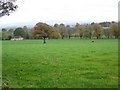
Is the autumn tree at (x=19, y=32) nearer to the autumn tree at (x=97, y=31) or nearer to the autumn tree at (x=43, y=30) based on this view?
the autumn tree at (x=97, y=31)

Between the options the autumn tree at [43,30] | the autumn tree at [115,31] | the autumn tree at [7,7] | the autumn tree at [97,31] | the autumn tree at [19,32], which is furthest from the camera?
the autumn tree at [19,32]

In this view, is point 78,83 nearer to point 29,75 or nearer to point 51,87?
point 51,87

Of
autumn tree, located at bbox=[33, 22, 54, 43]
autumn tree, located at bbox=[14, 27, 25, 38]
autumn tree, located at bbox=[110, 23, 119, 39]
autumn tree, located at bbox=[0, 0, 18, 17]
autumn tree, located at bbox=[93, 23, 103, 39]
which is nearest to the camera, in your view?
autumn tree, located at bbox=[0, 0, 18, 17]

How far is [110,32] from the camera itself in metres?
176

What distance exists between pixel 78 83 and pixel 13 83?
3.34 metres

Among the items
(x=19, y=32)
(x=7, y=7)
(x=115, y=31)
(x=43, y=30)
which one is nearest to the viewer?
(x=7, y=7)

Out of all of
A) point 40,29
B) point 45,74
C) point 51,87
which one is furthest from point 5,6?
point 40,29

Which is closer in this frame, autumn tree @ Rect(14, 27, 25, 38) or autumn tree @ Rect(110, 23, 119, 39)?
autumn tree @ Rect(110, 23, 119, 39)

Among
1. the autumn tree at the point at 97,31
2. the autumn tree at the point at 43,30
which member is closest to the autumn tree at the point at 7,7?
the autumn tree at the point at 43,30

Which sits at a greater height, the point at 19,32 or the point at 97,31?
the point at 97,31

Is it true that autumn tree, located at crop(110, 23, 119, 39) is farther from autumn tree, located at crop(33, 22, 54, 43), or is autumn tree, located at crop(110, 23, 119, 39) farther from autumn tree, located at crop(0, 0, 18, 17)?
autumn tree, located at crop(0, 0, 18, 17)

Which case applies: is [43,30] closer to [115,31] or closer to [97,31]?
[115,31]

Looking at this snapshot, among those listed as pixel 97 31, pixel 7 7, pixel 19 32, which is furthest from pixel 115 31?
pixel 7 7

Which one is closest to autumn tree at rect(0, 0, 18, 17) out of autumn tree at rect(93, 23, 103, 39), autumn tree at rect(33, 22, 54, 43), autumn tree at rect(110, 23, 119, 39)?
autumn tree at rect(33, 22, 54, 43)
